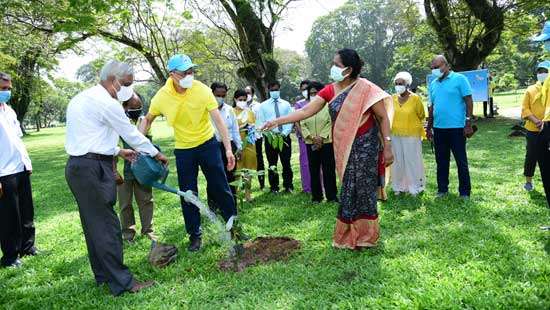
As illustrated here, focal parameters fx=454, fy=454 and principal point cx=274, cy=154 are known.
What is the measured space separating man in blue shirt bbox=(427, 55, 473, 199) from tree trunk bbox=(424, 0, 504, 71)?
10.3m

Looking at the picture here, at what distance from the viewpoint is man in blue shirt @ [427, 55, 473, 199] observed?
604 cm

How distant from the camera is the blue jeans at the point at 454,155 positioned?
608cm

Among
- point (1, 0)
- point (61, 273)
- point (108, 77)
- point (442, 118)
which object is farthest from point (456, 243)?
point (1, 0)

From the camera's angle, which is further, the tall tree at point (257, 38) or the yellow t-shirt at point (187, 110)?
the tall tree at point (257, 38)

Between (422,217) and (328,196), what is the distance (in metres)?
1.56

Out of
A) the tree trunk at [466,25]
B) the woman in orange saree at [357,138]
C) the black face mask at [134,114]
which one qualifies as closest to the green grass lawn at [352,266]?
the woman in orange saree at [357,138]

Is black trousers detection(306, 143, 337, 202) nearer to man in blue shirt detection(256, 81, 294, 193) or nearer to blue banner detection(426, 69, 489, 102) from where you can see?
man in blue shirt detection(256, 81, 294, 193)

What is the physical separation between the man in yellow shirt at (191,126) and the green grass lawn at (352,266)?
Result: 0.48 m

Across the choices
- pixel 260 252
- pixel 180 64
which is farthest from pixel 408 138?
pixel 180 64

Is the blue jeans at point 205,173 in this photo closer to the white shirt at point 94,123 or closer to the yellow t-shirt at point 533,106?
the white shirt at point 94,123

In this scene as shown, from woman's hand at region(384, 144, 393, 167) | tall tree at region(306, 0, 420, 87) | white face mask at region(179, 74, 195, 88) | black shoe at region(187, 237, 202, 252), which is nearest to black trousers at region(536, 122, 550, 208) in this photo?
woman's hand at region(384, 144, 393, 167)

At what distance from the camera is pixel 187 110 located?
4.73 metres

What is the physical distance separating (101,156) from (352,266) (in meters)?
2.36

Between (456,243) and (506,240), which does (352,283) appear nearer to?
(456,243)
